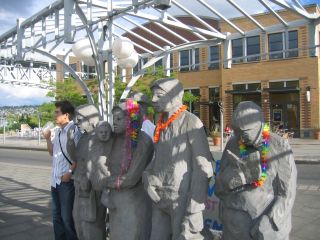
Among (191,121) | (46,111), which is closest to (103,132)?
(191,121)

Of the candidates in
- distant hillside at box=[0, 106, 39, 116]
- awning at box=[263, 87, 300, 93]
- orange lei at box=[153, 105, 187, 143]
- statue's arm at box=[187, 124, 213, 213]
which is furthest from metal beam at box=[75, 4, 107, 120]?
distant hillside at box=[0, 106, 39, 116]

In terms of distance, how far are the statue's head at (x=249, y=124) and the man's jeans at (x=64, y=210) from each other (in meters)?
2.26

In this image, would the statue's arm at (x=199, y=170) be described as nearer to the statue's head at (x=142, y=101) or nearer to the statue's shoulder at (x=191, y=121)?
the statue's shoulder at (x=191, y=121)

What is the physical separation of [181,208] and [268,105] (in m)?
24.0

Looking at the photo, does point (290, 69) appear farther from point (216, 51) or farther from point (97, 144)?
point (97, 144)

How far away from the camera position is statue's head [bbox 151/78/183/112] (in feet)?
10.2

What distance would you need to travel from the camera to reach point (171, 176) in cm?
304

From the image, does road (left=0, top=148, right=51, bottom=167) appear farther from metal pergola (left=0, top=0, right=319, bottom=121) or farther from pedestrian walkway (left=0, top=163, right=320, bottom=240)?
metal pergola (left=0, top=0, right=319, bottom=121)

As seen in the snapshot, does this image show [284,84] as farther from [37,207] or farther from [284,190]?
[284,190]

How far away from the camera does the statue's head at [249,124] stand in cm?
270

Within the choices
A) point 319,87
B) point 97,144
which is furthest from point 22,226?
point 319,87

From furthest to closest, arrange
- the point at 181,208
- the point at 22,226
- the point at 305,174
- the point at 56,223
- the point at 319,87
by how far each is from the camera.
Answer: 1. the point at 319,87
2. the point at 305,174
3. the point at 22,226
4. the point at 56,223
5. the point at 181,208

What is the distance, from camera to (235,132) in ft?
9.17

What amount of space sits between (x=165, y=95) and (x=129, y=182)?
2.63ft
